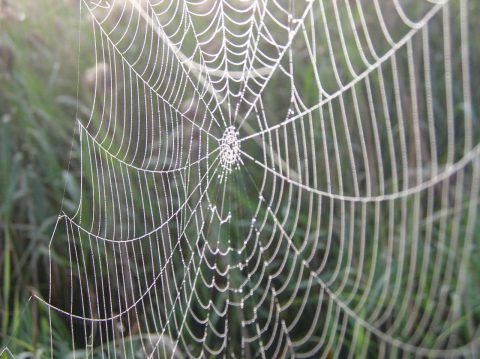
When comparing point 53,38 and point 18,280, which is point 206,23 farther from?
point 18,280

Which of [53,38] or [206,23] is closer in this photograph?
[206,23]

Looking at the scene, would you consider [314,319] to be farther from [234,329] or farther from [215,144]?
[215,144]

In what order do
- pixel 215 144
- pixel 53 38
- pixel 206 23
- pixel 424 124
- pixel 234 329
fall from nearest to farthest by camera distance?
1. pixel 215 144
2. pixel 234 329
3. pixel 424 124
4. pixel 206 23
5. pixel 53 38

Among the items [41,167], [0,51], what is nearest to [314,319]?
[41,167]

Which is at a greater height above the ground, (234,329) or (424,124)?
(424,124)

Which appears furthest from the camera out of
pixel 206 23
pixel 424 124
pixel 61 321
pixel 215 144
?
pixel 206 23

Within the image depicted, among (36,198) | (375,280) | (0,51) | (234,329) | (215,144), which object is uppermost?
(0,51)

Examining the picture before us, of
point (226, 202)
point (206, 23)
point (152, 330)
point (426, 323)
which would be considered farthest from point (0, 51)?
point (426, 323)
